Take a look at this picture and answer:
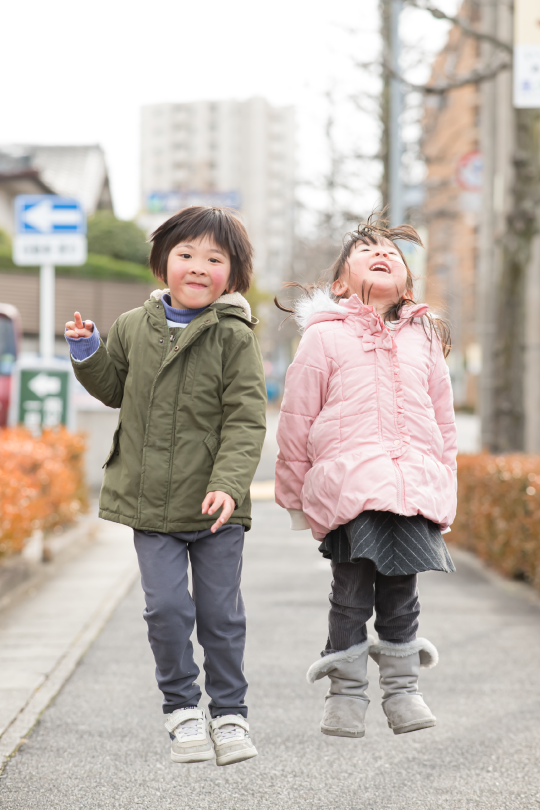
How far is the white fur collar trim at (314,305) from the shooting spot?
3279 mm

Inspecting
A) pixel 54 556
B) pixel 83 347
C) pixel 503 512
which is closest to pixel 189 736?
pixel 83 347

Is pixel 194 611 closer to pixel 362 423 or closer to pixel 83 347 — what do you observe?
pixel 362 423

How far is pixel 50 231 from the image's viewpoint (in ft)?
35.8

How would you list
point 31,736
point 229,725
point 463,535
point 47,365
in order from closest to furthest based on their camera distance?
point 229,725
point 31,736
point 463,535
point 47,365

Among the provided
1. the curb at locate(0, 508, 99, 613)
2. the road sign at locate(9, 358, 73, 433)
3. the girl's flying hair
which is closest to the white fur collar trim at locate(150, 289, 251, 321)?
the girl's flying hair

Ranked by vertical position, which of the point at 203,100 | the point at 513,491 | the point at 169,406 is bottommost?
the point at 513,491

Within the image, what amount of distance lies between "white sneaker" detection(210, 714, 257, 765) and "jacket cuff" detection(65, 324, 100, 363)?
1196 millimetres

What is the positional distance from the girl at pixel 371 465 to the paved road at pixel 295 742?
1.81 ft

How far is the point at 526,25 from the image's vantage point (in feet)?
23.5

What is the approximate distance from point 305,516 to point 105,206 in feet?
120

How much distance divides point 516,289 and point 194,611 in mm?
7638

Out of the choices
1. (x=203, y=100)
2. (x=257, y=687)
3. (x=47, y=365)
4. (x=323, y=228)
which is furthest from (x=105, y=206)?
(x=203, y=100)

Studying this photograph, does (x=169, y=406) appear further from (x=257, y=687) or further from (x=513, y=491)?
(x=513, y=491)

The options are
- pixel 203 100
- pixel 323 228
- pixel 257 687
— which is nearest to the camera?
pixel 257 687
